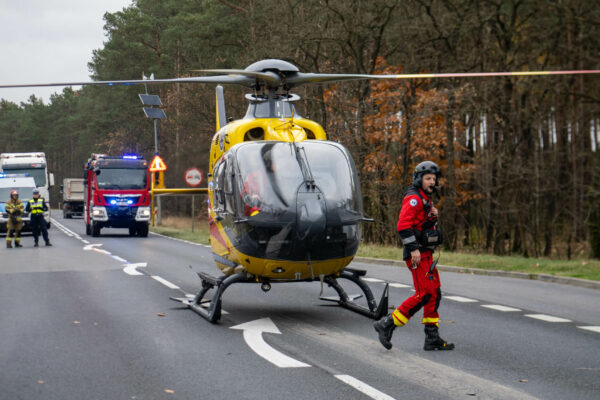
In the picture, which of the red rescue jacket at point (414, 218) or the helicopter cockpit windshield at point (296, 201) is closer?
the red rescue jacket at point (414, 218)

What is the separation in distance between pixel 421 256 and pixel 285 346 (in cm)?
166

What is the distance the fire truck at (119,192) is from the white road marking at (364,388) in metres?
27.7

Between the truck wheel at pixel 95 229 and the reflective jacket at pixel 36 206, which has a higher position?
the reflective jacket at pixel 36 206

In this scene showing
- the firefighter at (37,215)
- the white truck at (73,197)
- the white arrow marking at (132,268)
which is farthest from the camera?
the white truck at (73,197)

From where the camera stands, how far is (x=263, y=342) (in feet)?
28.1

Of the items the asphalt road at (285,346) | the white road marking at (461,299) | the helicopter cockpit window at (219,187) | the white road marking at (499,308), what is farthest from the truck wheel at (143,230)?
the white road marking at (499,308)

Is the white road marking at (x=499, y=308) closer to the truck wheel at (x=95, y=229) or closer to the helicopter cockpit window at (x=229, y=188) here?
the helicopter cockpit window at (x=229, y=188)

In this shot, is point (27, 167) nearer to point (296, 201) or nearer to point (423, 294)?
point (296, 201)

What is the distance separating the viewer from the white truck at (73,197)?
64.3 metres

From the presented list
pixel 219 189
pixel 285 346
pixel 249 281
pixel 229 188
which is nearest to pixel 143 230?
pixel 219 189

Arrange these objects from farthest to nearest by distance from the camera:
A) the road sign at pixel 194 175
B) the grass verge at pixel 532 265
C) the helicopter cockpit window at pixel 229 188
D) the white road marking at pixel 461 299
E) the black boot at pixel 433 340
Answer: the road sign at pixel 194 175 → the grass verge at pixel 532 265 → the white road marking at pixel 461 299 → the helicopter cockpit window at pixel 229 188 → the black boot at pixel 433 340

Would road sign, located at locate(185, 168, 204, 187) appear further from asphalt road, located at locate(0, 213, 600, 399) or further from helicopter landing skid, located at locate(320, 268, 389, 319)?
helicopter landing skid, located at locate(320, 268, 389, 319)

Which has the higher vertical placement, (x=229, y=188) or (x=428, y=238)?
(x=229, y=188)

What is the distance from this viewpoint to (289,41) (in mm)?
29391
